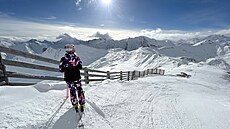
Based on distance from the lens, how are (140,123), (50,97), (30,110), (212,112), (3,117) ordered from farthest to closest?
(212,112) → (50,97) → (140,123) → (30,110) → (3,117)

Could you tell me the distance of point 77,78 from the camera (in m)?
5.54

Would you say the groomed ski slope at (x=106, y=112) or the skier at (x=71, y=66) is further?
the skier at (x=71, y=66)

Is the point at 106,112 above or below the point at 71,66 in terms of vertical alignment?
below

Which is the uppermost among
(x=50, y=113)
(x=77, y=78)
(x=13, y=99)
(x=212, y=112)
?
(x=77, y=78)

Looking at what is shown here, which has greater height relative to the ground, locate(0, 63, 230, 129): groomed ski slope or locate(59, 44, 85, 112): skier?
locate(59, 44, 85, 112): skier

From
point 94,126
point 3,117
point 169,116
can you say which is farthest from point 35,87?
point 169,116

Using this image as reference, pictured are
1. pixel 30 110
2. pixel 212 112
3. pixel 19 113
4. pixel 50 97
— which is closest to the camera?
pixel 19 113

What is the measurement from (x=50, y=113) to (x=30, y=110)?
0.55 meters

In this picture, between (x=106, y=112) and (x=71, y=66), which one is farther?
(x=106, y=112)

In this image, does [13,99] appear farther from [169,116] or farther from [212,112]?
[212,112]

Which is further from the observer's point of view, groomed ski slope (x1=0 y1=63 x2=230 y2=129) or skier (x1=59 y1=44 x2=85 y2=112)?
skier (x1=59 y1=44 x2=85 y2=112)

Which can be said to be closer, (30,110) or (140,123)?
(30,110)

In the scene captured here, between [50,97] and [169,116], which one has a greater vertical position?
[50,97]

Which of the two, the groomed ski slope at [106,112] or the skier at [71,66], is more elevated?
the skier at [71,66]
